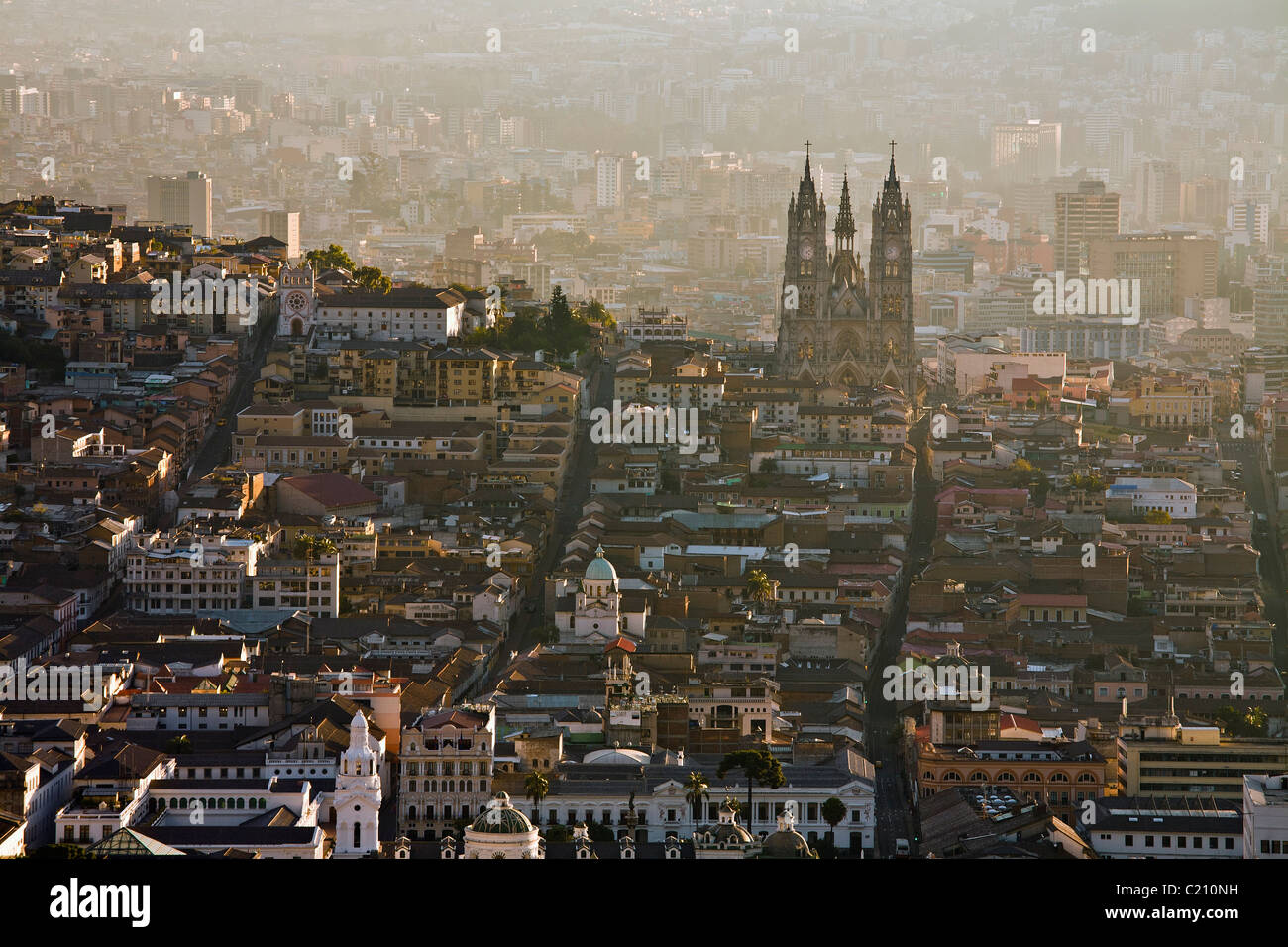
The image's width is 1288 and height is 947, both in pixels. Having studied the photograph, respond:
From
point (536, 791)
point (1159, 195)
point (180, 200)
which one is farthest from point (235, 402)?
point (1159, 195)

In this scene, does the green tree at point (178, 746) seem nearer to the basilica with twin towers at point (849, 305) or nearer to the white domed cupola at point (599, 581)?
the white domed cupola at point (599, 581)

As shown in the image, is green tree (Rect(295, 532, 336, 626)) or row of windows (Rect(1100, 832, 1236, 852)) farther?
green tree (Rect(295, 532, 336, 626))

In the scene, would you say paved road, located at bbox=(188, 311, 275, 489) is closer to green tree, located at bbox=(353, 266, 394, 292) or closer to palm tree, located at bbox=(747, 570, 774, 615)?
green tree, located at bbox=(353, 266, 394, 292)

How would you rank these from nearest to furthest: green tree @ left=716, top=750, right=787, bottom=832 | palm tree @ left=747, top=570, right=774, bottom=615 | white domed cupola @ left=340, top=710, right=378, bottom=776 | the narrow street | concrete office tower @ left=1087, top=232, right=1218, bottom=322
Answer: white domed cupola @ left=340, top=710, right=378, bottom=776 → green tree @ left=716, top=750, right=787, bottom=832 → palm tree @ left=747, top=570, right=774, bottom=615 → the narrow street → concrete office tower @ left=1087, top=232, right=1218, bottom=322

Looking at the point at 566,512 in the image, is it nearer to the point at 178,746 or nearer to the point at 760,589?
the point at 760,589

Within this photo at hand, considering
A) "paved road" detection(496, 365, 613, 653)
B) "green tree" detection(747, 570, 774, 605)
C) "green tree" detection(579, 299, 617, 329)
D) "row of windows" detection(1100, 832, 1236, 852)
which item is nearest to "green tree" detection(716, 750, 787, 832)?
"row of windows" detection(1100, 832, 1236, 852)
